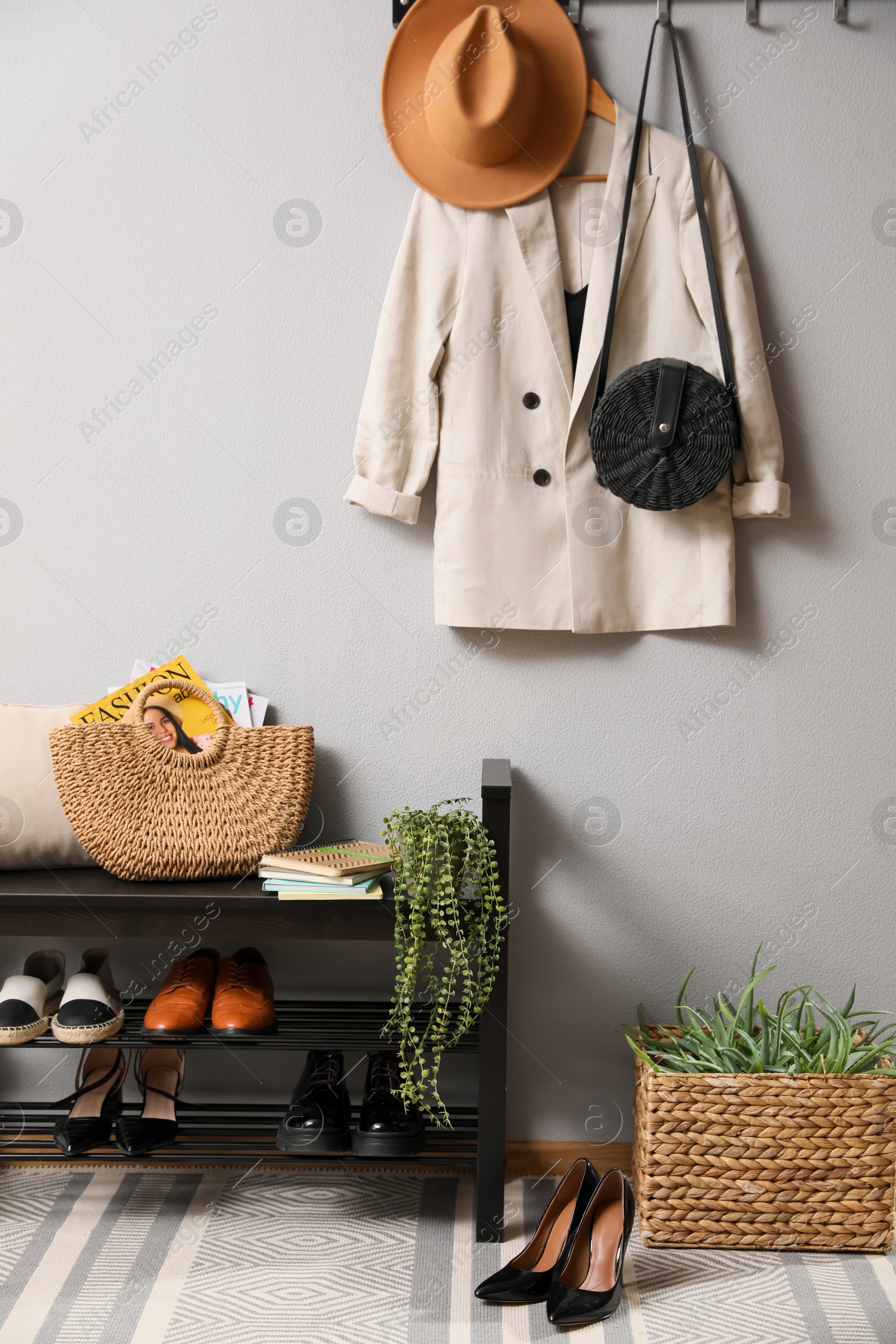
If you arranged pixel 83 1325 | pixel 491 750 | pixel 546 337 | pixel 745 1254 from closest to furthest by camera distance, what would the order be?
pixel 83 1325
pixel 745 1254
pixel 546 337
pixel 491 750

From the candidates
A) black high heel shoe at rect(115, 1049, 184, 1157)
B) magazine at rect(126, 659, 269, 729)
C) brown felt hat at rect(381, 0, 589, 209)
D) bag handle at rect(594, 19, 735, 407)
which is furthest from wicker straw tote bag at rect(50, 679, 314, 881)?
brown felt hat at rect(381, 0, 589, 209)

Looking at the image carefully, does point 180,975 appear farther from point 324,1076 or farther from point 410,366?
point 410,366

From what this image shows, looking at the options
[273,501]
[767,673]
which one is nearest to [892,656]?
[767,673]

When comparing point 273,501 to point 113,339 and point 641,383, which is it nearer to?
point 113,339

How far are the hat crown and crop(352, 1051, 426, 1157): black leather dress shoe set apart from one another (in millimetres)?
1626

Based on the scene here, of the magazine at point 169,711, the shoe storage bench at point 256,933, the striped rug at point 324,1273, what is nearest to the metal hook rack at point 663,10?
the magazine at point 169,711

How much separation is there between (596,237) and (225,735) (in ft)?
3.72

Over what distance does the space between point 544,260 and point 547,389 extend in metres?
0.23

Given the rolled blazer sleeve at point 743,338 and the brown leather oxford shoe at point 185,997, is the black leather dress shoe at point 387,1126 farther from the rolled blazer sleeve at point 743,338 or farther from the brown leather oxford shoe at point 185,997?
the rolled blazer sleeve at point 743,338

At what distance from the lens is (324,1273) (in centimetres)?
156

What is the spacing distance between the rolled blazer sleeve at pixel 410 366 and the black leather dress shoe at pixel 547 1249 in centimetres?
118

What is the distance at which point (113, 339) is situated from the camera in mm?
1892

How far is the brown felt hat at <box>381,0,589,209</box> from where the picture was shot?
170cm

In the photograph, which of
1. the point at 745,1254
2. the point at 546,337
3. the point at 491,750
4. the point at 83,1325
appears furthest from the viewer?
the point at 491,750
